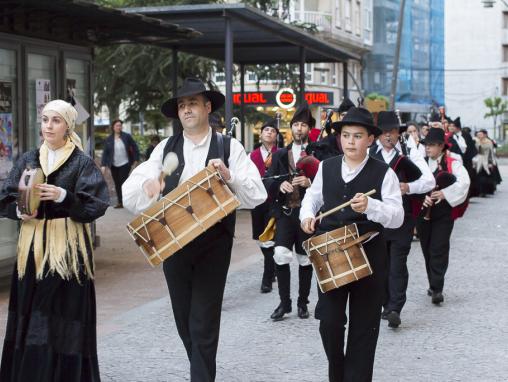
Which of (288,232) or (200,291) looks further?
(288,232)

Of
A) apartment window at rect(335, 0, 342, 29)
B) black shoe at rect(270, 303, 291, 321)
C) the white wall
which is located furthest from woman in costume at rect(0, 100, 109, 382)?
the white wall

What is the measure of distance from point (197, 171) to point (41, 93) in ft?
20.4

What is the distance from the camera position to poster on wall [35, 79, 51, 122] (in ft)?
37.1

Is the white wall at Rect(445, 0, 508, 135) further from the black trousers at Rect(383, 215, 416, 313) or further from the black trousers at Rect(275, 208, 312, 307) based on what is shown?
the black trousers at Rect(383, 215, 416, 313)

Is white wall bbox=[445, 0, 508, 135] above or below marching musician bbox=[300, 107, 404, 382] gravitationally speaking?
above

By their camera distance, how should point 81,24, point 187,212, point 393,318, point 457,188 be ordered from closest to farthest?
1. point 187,212
2. point 393,318
3. point 457,188
4. point 81,24

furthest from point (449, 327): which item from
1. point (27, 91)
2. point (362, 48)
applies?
point (362, 48)

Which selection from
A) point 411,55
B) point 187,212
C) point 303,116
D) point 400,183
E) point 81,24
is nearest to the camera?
point 187,212

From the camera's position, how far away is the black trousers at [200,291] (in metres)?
5.62

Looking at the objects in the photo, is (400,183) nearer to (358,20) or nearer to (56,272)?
(56,272)

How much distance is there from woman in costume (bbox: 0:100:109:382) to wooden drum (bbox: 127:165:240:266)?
57 centimetres

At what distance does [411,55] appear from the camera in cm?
7088

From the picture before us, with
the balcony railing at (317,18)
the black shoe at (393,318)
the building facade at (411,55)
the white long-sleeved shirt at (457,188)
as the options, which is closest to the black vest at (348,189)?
the black shoe at (393,318)

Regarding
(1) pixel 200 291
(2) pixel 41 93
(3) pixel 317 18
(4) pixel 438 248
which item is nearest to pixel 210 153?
(1) pixel 200 291
